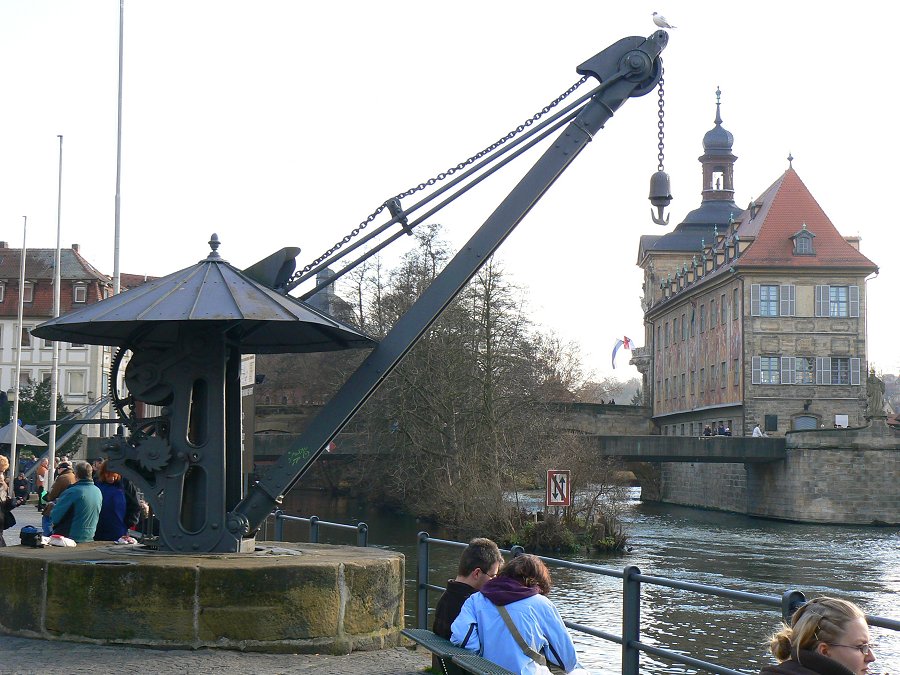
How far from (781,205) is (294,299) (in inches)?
2527

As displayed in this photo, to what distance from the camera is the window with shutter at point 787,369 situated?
210 ft

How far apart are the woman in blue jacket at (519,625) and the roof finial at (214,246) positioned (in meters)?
4.96

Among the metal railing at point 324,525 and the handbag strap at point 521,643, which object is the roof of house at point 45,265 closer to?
the metal railing at point 324,525

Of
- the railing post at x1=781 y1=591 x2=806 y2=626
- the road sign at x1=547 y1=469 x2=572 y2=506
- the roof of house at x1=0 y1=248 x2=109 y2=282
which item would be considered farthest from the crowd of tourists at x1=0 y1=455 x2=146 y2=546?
the roof of house at x1=0 y1=248 x2=109 y2=282

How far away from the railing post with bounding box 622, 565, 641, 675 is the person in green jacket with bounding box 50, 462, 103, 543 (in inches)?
221

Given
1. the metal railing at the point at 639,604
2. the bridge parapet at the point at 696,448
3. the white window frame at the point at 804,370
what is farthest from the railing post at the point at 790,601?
the white window frame at the point at 804,370

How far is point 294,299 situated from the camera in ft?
32.1

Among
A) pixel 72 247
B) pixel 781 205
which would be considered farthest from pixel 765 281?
pixel 72 247

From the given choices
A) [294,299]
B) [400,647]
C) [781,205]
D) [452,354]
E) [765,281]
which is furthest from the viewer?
[781,205]

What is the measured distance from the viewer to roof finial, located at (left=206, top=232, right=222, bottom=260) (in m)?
9.98

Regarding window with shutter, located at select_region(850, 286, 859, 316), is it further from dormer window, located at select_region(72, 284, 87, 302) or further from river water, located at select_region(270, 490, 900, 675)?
dormer window, located at select_region(72, 284, 87, 302)

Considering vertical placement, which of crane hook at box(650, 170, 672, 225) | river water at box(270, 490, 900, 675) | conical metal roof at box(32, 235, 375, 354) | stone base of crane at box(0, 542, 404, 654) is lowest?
river water at box(270, 490, 900, 675)

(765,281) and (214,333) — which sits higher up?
(765,281)

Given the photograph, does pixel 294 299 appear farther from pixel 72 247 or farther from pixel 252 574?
pixel 72 247
